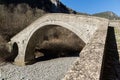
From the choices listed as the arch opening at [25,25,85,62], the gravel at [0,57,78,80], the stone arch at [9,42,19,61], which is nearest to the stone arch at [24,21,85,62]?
the arch opening at [25,25,85,62]

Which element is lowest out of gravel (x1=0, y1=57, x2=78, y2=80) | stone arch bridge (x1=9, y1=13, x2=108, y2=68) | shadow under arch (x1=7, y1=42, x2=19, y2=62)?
gravel (x1=0, y1=57, x2=78, y2=80)

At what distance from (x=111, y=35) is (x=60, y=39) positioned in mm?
18849

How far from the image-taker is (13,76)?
1555 cm

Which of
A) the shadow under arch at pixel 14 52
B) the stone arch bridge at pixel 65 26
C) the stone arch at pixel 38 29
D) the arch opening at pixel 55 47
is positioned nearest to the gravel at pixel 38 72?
the stone arch at pixel 38 29

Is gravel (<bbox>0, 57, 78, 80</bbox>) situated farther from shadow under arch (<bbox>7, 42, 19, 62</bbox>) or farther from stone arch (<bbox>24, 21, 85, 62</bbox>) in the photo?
shadow under arch (<bbox>7, 42, 19, 62</bbox>)

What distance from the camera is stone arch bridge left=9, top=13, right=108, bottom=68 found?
11.6 m

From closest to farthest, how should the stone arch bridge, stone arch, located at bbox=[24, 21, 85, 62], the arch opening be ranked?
the stone arch bridge, stone arch, located at bbox=[24, 21, 85, 62], the arch opening

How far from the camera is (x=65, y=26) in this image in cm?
1433

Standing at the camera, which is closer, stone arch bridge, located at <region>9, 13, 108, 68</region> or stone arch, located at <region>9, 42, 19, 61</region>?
stone arch bridge, located at <region>9, 13, 108, 68</region>

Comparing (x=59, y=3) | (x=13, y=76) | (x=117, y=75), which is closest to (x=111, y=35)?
(x=117, y=75)

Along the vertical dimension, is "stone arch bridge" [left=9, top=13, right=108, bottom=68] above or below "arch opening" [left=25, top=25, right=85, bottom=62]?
above

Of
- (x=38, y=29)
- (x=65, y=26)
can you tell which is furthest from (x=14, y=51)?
(x=65, y=26)

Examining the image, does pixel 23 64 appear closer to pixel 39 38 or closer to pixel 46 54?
pixel 39 38

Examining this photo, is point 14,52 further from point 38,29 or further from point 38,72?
point 38,72
